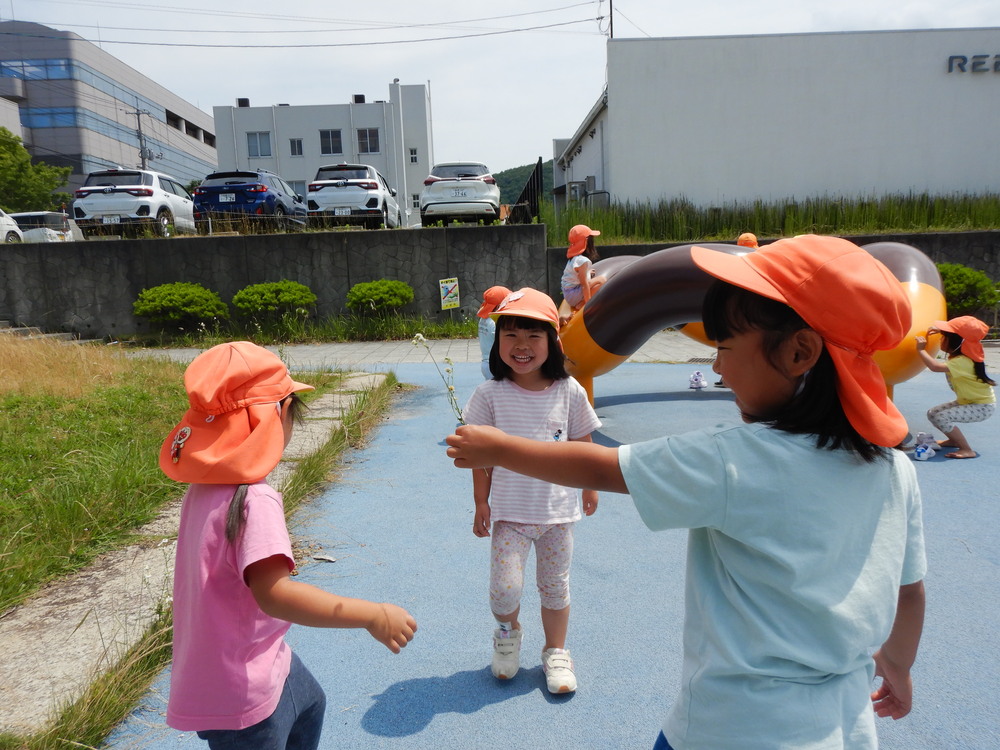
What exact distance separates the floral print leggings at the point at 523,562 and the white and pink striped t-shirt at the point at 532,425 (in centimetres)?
5

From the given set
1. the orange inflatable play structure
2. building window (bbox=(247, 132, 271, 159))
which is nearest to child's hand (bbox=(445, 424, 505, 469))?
the orange inflatable play structure

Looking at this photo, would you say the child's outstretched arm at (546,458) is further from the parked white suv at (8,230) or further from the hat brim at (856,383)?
the parked white suv at (8,230)

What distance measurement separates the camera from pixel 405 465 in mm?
5645

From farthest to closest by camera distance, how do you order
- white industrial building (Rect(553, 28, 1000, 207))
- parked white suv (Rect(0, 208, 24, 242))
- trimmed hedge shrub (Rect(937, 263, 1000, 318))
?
white industrial building (Rect(553, 28, 1000, 207)) → parked white suv (Rect(0, 208, 24, 242)) → trimmed hedge shrub (Rect(937, 263, 1000, 318))

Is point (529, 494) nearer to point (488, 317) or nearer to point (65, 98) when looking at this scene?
point (488, 317)

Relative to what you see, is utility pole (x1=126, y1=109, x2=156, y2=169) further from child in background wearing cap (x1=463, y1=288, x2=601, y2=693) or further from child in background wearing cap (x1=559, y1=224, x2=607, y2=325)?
child in background wearing cap (x1=463, y1=288, x2=601, y2=693)

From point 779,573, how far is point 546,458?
0.46 m

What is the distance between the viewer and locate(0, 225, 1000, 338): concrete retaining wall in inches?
592

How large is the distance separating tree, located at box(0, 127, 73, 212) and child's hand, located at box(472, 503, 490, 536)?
43.8 meters

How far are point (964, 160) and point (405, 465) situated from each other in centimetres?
1937

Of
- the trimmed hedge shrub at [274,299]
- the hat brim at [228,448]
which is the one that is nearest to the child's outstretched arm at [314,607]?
the hat brim at [228,448]

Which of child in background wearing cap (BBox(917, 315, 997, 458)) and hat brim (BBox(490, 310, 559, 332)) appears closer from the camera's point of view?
hat brim (BBox(490, 310, 559, 332))

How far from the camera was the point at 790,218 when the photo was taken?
686 inches

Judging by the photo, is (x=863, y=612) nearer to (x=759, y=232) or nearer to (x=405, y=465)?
(x=405, y=465)
